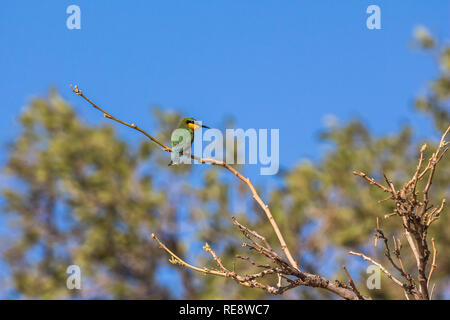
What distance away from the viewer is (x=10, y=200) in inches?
599

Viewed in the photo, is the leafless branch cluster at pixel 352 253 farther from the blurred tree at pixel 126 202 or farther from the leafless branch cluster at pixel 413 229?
the blurred tree at pixel 126 202

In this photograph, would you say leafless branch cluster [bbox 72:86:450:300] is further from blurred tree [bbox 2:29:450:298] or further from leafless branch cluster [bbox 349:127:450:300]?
blurred tree [bbox 2:29:450:298]

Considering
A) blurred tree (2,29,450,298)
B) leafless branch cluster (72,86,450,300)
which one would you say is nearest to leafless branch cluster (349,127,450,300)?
leafless branch cluster (72,86,450,300)

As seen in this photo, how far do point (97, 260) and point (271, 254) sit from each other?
43.7 feet

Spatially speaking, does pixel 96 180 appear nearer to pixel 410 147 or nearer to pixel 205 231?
pixel 205 231

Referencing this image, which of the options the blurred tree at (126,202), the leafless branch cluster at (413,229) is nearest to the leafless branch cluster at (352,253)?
the leafless branch cluster at (413,229)

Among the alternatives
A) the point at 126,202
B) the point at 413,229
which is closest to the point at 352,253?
the point at 413,229

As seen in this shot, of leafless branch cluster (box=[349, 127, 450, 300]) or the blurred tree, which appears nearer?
leafless branch cluster (box=[349, 127, 450, 300])

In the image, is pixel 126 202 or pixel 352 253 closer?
pixel 352 253

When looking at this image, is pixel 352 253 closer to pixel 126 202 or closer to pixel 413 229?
pixel 413 229

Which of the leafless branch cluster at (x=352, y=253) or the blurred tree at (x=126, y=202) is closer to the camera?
the leafless branch cluster at (x=352, y=253)

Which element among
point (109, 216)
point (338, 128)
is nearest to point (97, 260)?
point (109, 216)

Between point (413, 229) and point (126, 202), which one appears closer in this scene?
point (413, 229)

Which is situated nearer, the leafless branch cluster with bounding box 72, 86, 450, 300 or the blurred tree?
the leafless branch cluster with bounding box 72, 86, 450, 300
